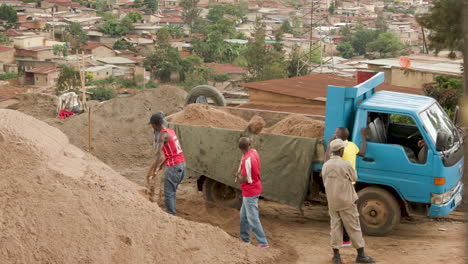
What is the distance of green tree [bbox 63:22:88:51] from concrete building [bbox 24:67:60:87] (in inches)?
662

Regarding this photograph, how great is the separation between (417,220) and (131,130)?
7.65m

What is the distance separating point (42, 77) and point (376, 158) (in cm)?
5167

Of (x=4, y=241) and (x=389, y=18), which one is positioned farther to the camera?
(x=389, y=18)

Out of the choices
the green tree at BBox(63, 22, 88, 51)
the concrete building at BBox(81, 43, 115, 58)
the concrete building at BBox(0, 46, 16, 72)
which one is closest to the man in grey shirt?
the concrete building at BBox(0, 46, 16, 72)

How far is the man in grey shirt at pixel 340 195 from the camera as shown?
665 centimetres

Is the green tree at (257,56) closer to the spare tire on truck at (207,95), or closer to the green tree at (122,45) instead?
the green tree at (122,45)

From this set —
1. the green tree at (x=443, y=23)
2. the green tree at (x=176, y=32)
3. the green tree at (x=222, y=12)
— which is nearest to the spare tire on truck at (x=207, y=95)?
the green tree at (x=443, y=23)

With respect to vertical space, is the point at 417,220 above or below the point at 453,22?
below

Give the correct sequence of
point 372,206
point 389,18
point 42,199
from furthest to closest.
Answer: point 389,18, point 372,206, point 42,199

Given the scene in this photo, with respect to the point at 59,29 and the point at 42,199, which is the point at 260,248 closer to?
the point at 42,199

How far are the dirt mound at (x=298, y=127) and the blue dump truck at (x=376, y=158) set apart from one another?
1.07 ft

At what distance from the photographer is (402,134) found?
9.05m

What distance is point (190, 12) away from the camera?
96.1 metres

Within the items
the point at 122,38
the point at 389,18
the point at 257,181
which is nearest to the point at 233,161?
the point at 257,181
